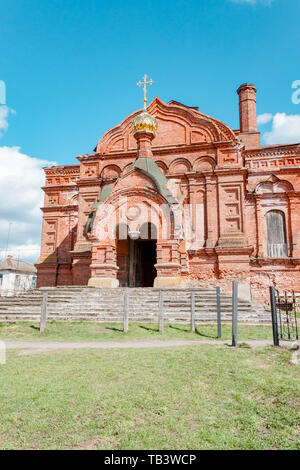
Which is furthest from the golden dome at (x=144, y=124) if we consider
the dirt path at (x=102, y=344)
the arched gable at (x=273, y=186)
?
the dirt path at (x=102, y=344)

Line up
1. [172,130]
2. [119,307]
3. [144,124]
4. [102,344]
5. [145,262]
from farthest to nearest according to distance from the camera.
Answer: [145,262] → [172,130] → [144,124] → [119,307] → [102,344]

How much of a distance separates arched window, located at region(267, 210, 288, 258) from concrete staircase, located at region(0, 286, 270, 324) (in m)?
7.20

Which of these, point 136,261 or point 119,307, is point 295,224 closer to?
point 136,261

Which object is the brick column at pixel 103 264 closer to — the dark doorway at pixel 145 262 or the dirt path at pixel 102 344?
the dark doorway at pixel 145 262

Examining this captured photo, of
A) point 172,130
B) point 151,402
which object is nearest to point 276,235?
point 172,130

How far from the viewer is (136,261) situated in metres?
19.7

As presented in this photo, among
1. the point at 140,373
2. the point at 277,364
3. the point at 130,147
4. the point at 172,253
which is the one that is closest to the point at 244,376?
the point at 277,364

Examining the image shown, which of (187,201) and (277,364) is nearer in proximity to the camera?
(277,364)

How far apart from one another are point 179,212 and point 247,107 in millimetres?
12789

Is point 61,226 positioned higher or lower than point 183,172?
lower
